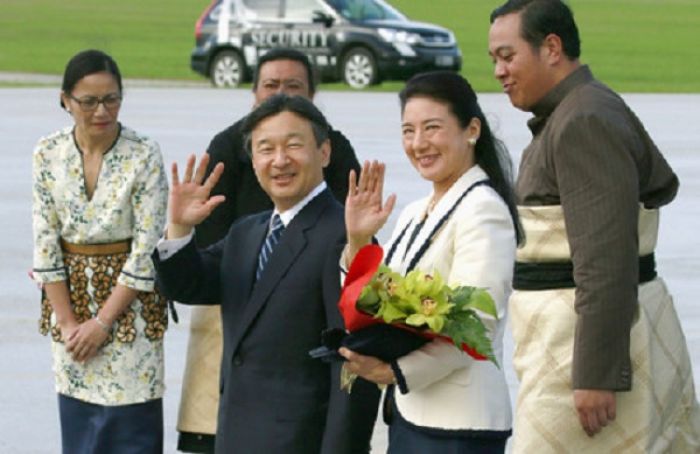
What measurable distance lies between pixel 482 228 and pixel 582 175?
0.96 feet

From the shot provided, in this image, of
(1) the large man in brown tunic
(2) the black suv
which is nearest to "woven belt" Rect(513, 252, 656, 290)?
(1) the large man in brown tunic

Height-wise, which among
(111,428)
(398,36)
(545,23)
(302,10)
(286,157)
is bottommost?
(111,428)

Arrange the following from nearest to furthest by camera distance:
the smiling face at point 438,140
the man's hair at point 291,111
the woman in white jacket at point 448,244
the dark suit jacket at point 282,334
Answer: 1. the woman in white jacket at point 448,244
2. the smiling face at point 438,140
3. the dark suit jacket at point 282,334
4. the man's hair at point 291,111

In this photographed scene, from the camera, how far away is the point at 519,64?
200 inches

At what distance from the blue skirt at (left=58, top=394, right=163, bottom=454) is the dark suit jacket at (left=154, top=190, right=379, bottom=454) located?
1408 millimetres

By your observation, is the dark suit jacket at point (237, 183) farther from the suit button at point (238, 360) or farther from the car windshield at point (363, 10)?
the car windshield at point (363, 10)

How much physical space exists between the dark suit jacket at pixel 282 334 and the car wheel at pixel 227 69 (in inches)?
1071

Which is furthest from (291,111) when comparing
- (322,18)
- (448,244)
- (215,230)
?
(322,18)

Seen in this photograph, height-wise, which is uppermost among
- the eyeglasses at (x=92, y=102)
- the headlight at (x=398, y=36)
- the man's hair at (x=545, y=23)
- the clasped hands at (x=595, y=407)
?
the headlight at (x=398, y=36)

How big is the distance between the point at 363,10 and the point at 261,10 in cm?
170

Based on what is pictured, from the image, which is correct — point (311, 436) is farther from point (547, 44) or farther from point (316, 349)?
point (547, 44)

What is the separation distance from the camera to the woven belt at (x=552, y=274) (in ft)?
16.6

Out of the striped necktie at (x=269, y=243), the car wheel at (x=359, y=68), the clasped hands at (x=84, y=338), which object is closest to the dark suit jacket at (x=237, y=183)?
the clasped hands at (x=84, y=338)

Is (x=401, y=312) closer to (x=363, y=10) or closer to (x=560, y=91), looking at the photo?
(x=560, y=91)
